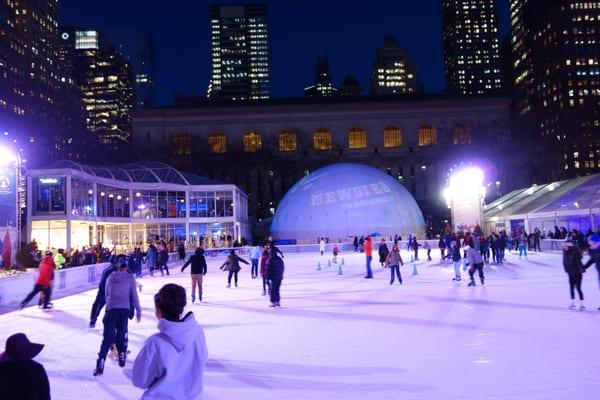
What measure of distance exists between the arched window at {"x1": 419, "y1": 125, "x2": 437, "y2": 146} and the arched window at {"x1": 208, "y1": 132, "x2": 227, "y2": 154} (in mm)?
30012

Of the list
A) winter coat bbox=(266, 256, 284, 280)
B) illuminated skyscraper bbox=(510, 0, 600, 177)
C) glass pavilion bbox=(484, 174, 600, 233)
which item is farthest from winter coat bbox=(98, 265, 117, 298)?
illuminated skyscraper bbox=(510, 0, 600, 177)

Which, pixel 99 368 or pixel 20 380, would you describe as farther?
pixel 99 368

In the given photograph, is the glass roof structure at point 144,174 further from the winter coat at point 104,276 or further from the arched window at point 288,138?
the arched window at point 288,138

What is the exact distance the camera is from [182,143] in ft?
273

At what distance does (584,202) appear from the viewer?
33.6 metres

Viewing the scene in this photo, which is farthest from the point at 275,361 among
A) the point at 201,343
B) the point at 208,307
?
the point at 208,307

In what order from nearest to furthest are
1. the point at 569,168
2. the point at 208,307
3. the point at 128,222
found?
the point at 208,307, the point at 128,222, the point at 569,168

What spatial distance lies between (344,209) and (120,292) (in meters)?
42.9

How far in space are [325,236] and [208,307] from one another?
120 ft

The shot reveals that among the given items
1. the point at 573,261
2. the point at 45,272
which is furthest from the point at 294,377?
the point at 45,272

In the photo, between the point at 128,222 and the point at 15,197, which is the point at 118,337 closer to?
the point at 15,197

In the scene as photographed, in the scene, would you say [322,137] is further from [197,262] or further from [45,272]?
[45,272]

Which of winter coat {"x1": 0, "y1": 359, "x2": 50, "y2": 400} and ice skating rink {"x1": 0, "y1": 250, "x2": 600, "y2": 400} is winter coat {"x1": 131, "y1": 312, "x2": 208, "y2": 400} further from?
ice skating rink {"x1": 0, "y1": 250, "x2": 600, "y2": 400}

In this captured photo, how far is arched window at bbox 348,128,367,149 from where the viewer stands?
83.8 meters
